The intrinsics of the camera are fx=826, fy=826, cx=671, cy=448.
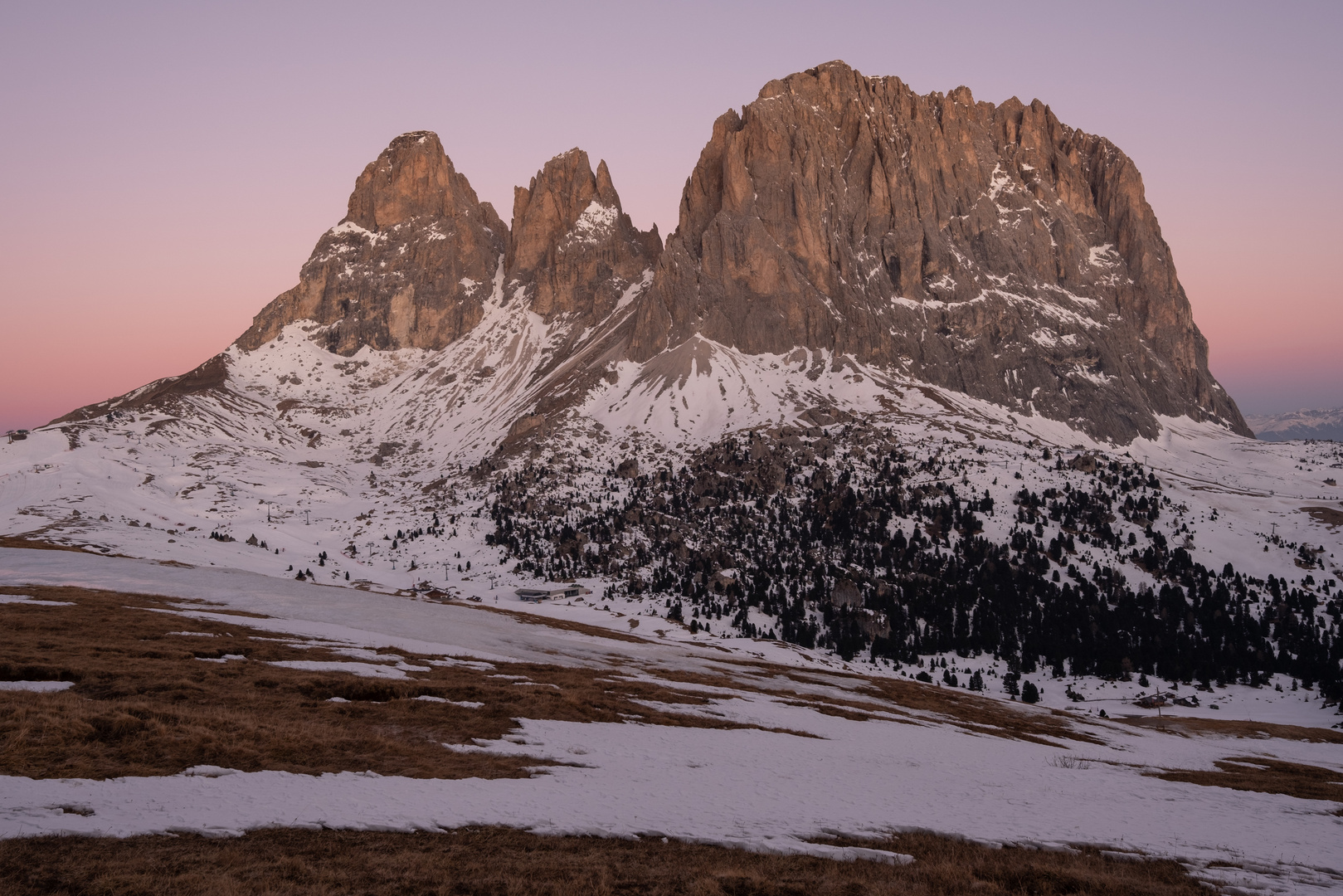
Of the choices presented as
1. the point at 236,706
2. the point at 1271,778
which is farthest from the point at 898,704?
the point at 236,706

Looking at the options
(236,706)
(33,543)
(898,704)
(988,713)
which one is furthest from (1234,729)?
(33,543)

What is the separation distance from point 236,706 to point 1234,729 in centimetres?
10878

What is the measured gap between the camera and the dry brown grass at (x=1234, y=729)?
9319cm

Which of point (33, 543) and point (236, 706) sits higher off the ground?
point (236, 706)

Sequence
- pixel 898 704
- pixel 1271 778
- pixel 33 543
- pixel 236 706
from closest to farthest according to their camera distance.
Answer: pixel 236 706, pixel 1271 778, pixel 898 704, pixel 33 543

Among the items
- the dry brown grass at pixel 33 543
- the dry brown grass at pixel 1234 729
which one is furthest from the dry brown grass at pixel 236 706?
the dry brown grass at pixel 33 543

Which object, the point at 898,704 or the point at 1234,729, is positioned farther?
the point at 1234,729

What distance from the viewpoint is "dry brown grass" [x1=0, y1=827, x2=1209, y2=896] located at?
15461 mm

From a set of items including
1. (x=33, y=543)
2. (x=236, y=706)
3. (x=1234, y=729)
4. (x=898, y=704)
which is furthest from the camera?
(x=33, y=543)

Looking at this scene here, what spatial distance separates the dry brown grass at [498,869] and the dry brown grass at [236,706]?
609 centimetres

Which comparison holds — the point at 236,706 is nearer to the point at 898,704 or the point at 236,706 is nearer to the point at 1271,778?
the point at 898,704

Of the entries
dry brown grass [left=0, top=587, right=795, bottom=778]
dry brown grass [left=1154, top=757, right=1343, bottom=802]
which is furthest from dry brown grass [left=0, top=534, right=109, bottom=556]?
dry brown grass [left=1154, top=757, right=1343, bottom=802]

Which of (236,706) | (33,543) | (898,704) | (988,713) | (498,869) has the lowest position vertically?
(33,543)

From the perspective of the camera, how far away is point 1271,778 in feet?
156
